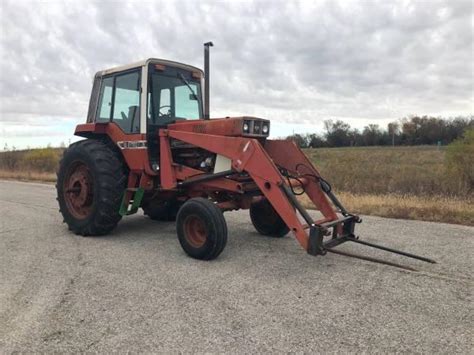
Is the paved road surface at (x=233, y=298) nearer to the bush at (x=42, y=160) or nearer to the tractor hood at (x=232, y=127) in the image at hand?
the tractor hood at (x=232, y=127)

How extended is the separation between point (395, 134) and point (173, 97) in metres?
66.1

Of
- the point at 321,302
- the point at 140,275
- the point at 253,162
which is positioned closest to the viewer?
the point at 321,302

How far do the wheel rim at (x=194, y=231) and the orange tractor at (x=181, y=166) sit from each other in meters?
0.01

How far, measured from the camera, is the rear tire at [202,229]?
5266 mm

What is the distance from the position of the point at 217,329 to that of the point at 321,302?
108cm

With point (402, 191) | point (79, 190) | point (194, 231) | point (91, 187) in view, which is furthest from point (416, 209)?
point (79, 190)

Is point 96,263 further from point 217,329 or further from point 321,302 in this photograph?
point 321,302

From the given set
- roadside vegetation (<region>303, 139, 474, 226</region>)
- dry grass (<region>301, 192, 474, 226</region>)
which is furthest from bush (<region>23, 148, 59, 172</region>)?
dry grass (<region>301, 192, 474, 226</region>)

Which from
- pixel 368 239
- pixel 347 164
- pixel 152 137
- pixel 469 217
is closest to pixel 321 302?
pixel 368 239

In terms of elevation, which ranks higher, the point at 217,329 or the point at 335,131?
the point at 335,131

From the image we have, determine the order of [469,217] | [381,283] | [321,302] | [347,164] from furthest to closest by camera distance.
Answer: [347,164]
[469,217]
[381,283]
[321,302]

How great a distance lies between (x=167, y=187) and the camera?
6.36 metres

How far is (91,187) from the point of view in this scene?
6.95 metres

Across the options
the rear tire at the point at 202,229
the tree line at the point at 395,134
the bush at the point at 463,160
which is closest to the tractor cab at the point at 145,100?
the rear tire at the point at 202,229
